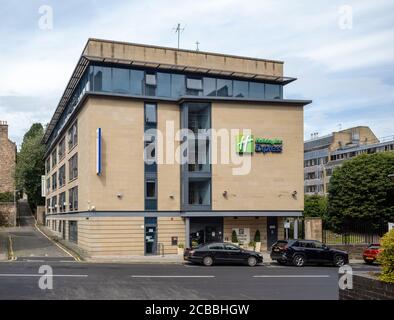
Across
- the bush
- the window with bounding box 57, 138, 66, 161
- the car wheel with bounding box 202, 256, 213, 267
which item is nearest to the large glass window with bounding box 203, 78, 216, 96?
the car wheel with bounding box 202, 256, 213, 267

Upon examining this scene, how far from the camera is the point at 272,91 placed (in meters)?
44.4

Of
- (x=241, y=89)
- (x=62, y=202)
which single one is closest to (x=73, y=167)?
(x=62, y=202)

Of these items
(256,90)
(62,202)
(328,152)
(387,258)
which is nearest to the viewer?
(387,258)

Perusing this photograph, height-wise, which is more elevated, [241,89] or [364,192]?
[241,89]

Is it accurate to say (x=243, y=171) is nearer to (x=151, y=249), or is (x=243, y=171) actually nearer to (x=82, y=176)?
(x=151, y=249)

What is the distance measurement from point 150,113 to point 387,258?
31.0m

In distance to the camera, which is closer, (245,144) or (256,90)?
(245,144)

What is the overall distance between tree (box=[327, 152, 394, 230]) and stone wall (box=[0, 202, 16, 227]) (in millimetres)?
40334

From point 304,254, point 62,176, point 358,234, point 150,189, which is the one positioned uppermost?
point 62,176

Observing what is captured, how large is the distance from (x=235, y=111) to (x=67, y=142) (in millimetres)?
18452

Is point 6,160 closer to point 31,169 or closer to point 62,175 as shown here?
point 31,169

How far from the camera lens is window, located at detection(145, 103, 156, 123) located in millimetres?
38906

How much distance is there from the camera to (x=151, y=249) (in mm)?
38000

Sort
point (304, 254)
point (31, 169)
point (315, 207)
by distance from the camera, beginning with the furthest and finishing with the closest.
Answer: point (31, 169) < point (315, 207) < point (304, 254)
